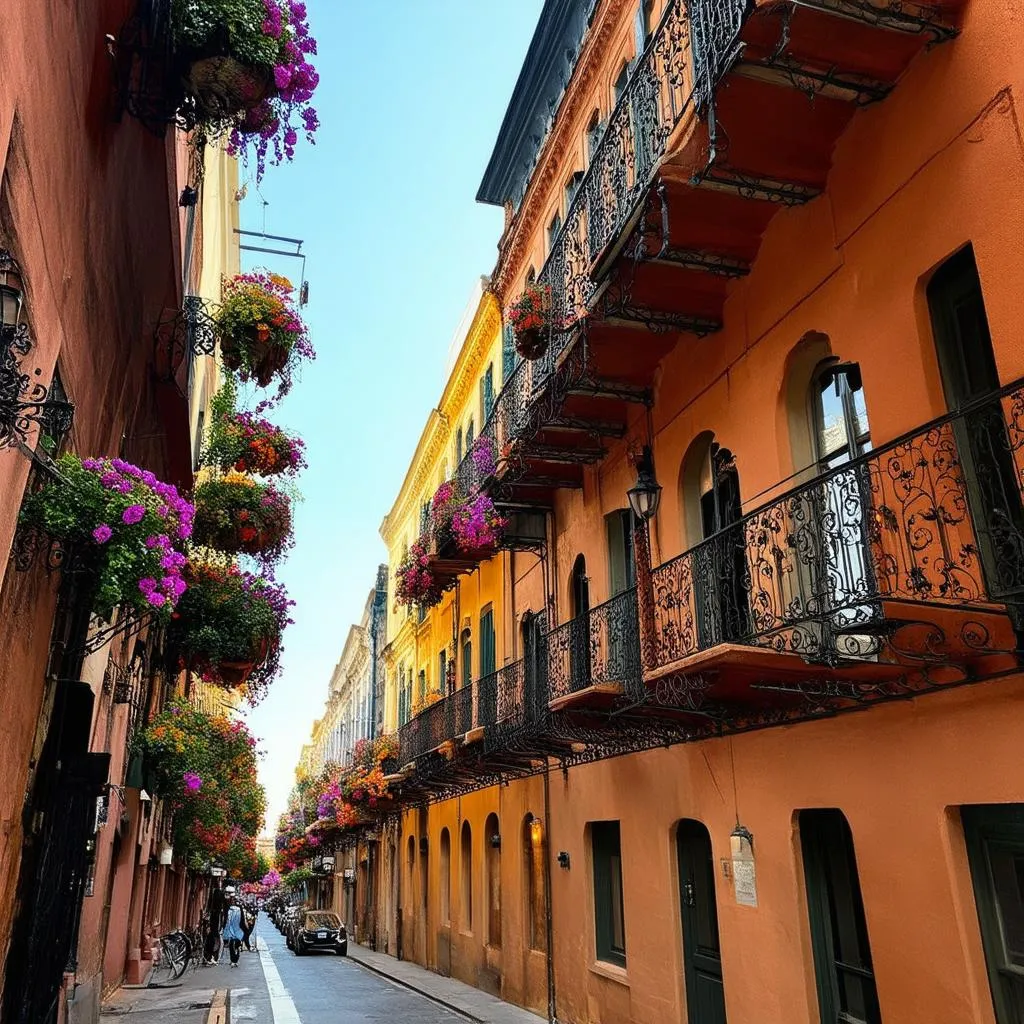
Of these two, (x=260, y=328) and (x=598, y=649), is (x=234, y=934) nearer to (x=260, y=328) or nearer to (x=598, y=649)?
(x=598, y=649)

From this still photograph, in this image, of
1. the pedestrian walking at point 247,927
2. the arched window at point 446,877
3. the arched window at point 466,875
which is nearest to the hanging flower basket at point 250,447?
the arched window at point 466,875

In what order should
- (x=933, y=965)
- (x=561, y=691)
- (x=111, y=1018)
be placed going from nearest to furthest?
(x=933, y=965)
(x=561, y=691)
(x=111, y=1018)

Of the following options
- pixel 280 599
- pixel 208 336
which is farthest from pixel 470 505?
→ pixel 208 336

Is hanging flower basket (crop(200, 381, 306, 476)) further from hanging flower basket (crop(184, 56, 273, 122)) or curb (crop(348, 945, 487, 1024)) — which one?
curb (crop(348, 945, 487, 1024))

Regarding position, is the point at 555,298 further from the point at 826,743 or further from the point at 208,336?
the point at 826,743

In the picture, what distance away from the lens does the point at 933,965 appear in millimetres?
6000

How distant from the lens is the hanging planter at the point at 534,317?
39.8 ft

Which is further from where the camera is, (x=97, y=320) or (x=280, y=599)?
(x=280, y=599)

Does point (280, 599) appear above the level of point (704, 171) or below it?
below

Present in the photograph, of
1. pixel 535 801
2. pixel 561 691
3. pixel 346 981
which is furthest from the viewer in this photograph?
pixel 346 981

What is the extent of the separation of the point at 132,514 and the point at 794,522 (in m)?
5.00

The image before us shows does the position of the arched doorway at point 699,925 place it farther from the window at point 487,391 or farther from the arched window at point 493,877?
the window at point 487,391

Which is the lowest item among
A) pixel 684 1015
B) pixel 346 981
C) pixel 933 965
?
pixel 346 981

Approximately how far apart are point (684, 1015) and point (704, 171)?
331 inches
